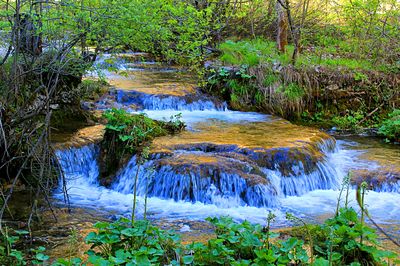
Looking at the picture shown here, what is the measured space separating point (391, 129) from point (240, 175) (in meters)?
5.12

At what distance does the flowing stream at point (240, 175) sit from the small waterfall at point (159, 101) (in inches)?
62.0

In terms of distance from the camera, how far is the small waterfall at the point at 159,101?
424 inches

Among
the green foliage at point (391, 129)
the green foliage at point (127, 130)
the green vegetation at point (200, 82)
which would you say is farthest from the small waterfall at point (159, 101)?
the green foliage at point (391, 129)

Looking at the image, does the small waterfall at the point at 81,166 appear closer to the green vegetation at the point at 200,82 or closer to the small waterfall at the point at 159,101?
the green vegetation at the point at 200,82

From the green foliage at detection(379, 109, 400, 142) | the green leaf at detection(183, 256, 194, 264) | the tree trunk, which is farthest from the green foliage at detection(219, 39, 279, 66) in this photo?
the green leaf at detection(183, 256, 194, 264)

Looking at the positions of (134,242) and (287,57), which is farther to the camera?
(287,57)

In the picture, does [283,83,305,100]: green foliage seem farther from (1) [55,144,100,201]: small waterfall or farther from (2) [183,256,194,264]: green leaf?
(2) [183,256,194,264]: green leaf

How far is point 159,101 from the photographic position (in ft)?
35.4

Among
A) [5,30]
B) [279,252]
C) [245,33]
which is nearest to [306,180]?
[279,252]

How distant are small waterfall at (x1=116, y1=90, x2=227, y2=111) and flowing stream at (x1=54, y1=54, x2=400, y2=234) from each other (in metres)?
1.58

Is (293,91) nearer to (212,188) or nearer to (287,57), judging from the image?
(287,57)

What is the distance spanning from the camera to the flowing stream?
6410 millimetres

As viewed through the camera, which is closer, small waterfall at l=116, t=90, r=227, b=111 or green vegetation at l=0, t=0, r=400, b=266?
green vegetation at l=0, t=0, r=400, b=266

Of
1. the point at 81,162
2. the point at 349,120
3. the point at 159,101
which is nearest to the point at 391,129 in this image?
the point at 349,120
